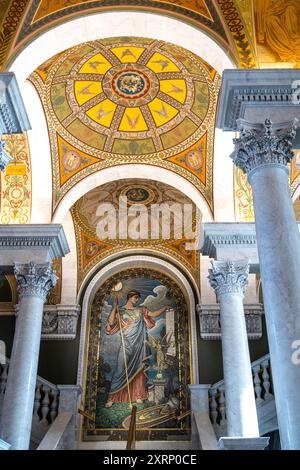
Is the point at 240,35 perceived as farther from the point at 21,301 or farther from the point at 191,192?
the point at 21,301

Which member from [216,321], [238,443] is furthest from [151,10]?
[216,321]

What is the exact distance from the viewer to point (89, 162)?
10344mm

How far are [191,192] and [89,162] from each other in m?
2.10

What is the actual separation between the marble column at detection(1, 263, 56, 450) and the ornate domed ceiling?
6.07 ft

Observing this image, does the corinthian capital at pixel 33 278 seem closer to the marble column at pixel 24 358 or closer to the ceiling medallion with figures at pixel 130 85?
the marble column at pixel 24 358

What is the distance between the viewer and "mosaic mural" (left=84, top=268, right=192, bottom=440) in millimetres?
11289

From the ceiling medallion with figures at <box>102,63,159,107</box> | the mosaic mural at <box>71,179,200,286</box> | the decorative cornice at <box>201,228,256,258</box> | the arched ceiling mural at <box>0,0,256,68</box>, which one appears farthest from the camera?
the mosaic mural at <box>71,179,200,286</box>

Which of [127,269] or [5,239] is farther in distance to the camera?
[127,269]

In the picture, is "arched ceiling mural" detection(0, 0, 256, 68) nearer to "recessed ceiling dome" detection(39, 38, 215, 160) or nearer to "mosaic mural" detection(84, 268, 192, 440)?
"recessed ceiling dome" detection(39, 38, 215, 160)

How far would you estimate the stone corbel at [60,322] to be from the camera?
12211 mm

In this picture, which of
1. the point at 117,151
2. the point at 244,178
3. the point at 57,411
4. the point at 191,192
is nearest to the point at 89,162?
the point at 117,151

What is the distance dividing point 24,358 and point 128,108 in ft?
16.4

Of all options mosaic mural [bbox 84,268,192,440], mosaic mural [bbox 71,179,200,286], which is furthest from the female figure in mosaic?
mosaic mural [bbox 71,179,200,286]
